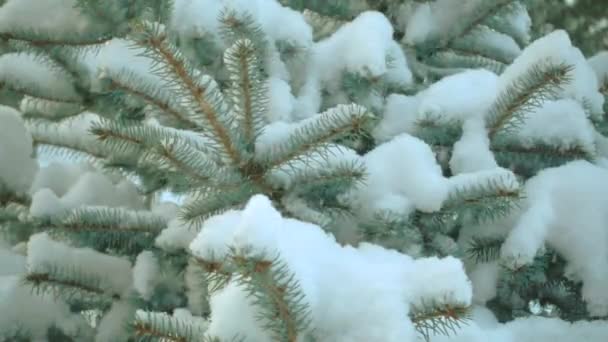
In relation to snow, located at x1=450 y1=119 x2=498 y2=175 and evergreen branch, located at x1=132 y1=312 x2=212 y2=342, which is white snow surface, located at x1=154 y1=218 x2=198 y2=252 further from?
snow, located at x1=450 y1=119 x2=498 y2=175

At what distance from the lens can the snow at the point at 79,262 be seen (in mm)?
1560

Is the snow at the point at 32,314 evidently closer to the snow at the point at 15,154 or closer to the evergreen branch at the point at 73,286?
the evergreen branch at the point at 73,286

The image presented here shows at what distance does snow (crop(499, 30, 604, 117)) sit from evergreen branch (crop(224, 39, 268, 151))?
0.54 metres

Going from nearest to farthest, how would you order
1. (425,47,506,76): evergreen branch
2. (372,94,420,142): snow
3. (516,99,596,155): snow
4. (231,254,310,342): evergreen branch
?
1. (231,254,310,342): evergreen branch
2. (516,99,596,155): snow
3. (372,94,420,142): snow
4. (425,47,506,76): evergreen branch

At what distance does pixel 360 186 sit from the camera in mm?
1503

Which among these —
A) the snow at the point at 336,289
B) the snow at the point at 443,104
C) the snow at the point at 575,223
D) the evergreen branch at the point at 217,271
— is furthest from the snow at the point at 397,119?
the evergreen branch at the point at 217,271

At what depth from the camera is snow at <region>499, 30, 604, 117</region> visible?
1492 millimetres

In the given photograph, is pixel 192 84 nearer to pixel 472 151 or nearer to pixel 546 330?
pixel 472 151

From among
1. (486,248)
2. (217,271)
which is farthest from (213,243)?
(486,248)

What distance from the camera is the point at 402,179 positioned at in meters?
1.48

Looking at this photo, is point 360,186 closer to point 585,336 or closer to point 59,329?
point 585,336

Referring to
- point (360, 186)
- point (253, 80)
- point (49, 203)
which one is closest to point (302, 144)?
point (253, 80)

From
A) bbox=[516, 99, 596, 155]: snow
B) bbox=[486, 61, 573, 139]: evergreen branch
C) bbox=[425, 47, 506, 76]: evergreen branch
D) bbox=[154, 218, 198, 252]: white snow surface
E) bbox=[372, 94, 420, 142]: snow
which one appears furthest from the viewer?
bbox=[425, 47, 506, 76]: evergreen branch

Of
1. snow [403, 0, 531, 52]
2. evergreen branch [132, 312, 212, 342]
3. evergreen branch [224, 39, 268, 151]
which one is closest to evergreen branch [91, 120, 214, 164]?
evergreen branch [224, 39, 268, 151]
